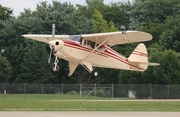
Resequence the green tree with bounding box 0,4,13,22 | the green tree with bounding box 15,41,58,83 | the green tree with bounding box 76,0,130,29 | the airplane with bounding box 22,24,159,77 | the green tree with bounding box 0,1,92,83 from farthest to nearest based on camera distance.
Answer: the green tree with bounding box 76,0,130,29
the green tree with bounding box 0,4,13,22
the green tree with bounding box 0,1,92,83
the green tree with bounding box 15,41,58,83
the airplane with bounding box 22,24,159,77

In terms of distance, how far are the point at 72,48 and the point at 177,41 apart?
3596 centimetres

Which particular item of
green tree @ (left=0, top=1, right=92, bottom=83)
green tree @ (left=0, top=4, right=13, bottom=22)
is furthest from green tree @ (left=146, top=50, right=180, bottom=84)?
green tree @ (left=0, top=4, right=13, bottom=22)

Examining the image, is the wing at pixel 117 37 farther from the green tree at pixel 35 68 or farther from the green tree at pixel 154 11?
the green tree at pixel 154 11

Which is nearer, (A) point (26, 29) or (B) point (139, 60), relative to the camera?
(B) point (139, 60)

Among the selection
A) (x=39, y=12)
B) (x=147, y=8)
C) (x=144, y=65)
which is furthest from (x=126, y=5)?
(x=144, y=65)

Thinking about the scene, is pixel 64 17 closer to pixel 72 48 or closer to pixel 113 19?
pixel 113 19

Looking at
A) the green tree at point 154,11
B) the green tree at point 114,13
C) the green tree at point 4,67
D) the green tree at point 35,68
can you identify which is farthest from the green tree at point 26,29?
the green tree at point 154,11

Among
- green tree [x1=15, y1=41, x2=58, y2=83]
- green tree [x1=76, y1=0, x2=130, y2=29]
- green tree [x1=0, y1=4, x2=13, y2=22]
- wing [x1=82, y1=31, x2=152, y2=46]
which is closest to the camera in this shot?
wing [x1=82, y1=31, x2=152, y2=46]

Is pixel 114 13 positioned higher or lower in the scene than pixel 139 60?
higher

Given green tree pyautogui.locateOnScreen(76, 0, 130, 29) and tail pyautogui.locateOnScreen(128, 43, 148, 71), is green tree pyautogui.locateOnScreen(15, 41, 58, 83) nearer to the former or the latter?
tail pyautogui.locateOnScreen(128, 43, 148, 71)

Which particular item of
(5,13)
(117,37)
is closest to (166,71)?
(117,37)

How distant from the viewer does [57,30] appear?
244 ft

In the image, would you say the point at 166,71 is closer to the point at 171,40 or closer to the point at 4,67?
the point at 171,40

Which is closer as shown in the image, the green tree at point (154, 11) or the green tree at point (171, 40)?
the green tree at point (171, 40)
